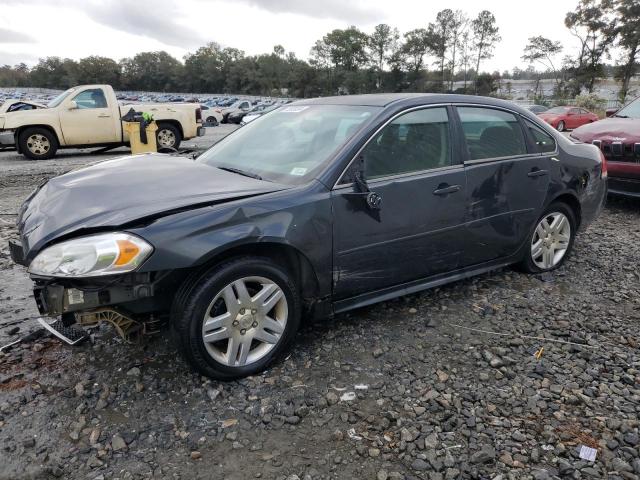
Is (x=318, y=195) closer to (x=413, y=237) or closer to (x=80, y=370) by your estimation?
(x=413, y=237)

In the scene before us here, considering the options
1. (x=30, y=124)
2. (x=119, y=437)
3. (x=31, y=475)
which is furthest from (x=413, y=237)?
(x=30, y=124)

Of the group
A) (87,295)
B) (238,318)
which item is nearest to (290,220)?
(238,318)

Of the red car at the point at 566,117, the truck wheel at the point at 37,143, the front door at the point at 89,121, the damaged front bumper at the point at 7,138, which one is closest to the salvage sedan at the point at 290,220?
the front door at the point at 89,121

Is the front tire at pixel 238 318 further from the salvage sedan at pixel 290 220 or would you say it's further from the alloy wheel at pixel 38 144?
the alloy wheel at pixel 38 144

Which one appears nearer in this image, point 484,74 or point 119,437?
point 119,437

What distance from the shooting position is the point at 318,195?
9.41 feet

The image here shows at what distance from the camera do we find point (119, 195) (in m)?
2.74

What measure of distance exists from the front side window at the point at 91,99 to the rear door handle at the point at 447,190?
35.5 ft

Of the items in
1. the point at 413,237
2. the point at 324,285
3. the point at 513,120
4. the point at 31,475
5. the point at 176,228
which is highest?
the point at 513,120

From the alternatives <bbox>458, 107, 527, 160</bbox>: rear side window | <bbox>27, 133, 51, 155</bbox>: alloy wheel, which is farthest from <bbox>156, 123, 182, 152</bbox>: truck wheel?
<bbox>458, 107, 527, 160</bbox>: rear side window

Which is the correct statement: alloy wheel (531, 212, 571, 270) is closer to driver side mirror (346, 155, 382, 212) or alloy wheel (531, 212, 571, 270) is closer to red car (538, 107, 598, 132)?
driver side mirror (346, 155, 382, 212)

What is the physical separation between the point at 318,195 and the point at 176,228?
85cm

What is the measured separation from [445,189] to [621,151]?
4.33 m

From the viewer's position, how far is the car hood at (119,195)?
8.19ft
